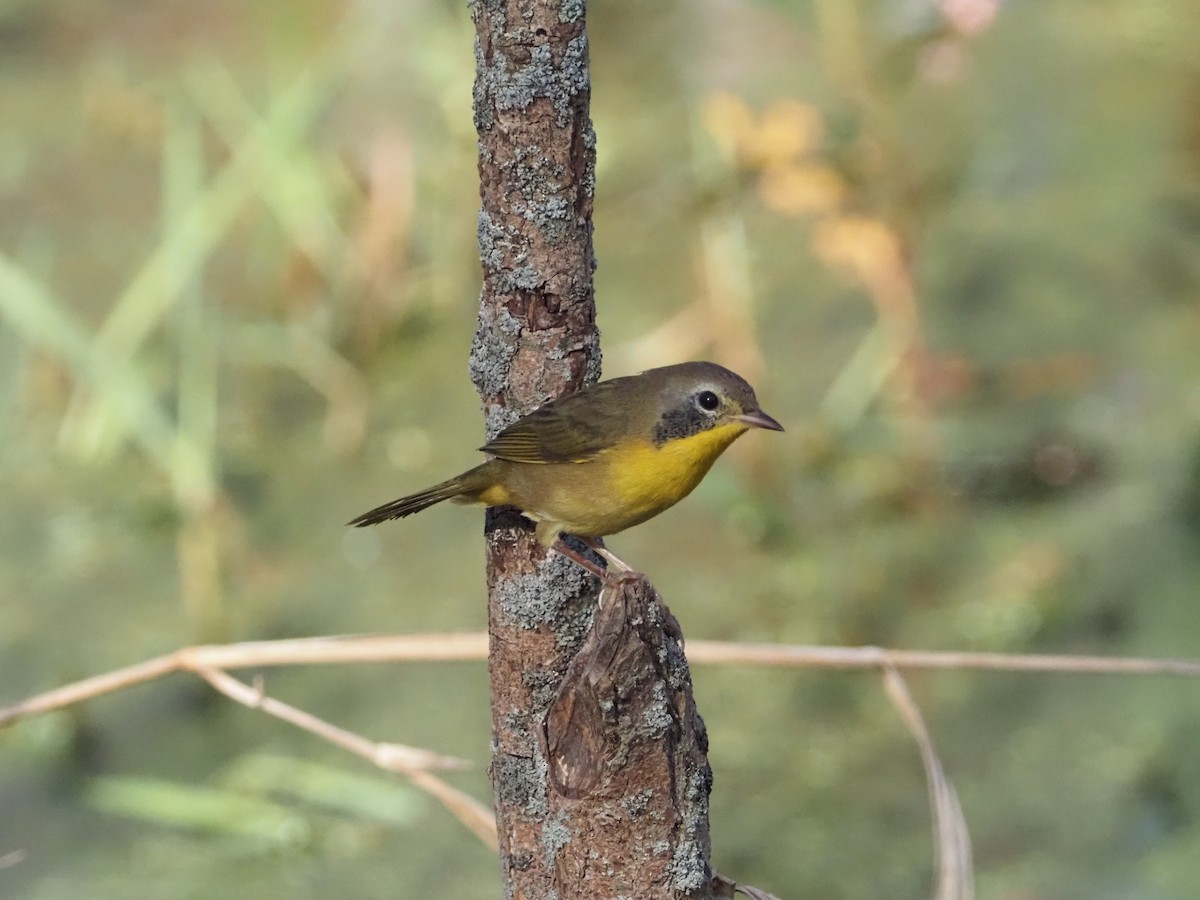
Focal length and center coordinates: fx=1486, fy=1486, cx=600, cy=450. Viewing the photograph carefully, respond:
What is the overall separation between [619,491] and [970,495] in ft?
7.68

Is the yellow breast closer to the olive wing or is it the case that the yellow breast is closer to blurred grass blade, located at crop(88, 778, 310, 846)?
the olive wing

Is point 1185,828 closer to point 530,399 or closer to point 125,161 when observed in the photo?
point 530,399

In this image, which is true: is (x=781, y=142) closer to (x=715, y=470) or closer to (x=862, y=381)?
(x=862, y=381)

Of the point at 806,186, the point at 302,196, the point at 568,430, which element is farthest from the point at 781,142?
the point at 568,430

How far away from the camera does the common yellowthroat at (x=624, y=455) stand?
2043 millimetres

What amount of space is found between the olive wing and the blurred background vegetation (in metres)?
1.43

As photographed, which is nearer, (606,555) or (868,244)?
(606,555)

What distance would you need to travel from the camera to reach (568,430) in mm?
1990

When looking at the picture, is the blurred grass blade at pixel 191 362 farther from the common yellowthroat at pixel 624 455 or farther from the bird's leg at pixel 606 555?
the bird's leg at pixel 606 555

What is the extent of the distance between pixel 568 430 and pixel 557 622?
392 mm

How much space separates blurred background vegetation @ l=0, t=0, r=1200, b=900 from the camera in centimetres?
341

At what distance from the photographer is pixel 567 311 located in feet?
5.39

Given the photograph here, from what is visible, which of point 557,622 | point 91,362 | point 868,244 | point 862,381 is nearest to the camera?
point 557,622

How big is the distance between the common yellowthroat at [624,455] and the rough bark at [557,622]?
20 cm
